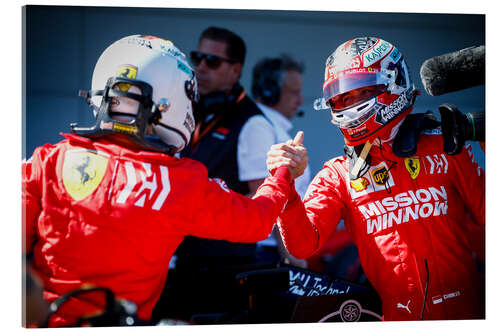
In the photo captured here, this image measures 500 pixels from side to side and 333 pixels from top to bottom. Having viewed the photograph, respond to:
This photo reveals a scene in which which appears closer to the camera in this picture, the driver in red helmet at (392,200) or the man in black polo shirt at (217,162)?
the driver in red helmet at (392,200)

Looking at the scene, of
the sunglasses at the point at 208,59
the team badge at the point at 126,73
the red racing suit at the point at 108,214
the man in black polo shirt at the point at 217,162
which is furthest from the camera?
the sunglasses at the point at 208,59

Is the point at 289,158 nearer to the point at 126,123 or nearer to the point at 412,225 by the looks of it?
the point at 412,225

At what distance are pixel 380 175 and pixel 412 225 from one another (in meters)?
0.29

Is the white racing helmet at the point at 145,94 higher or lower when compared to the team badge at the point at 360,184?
higher

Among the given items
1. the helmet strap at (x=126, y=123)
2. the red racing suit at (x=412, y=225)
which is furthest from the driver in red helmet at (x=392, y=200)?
the helmet strap at (x=126, y=123)

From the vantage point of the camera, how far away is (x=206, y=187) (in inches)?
85.7

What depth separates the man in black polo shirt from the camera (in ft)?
10.7

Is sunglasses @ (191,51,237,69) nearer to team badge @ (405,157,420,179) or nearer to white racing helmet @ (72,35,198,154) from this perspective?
white racing helmet @ (72,35,198,154)

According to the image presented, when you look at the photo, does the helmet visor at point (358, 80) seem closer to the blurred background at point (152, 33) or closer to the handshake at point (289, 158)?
the handshake at point (289, 158)

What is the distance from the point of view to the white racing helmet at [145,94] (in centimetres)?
213

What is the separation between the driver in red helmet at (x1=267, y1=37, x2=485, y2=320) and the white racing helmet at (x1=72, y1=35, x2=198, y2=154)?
1.71ft

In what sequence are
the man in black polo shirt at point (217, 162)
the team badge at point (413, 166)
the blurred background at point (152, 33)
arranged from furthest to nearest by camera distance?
the man in black polo shirt at point (217, 162) → the blurred background at point (152, 33) → the team badge at point (413, 166)
